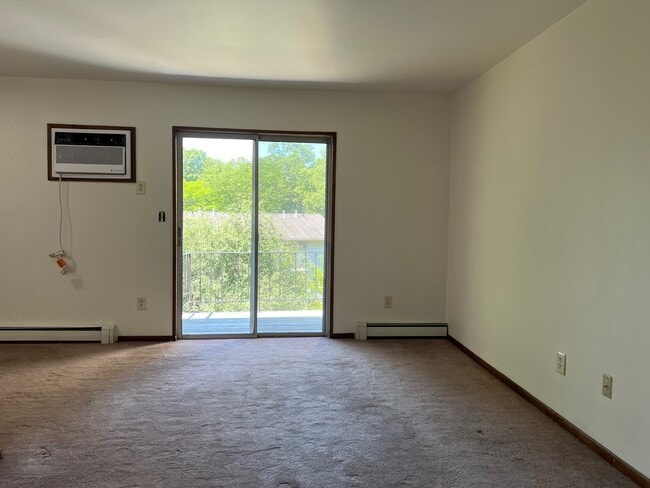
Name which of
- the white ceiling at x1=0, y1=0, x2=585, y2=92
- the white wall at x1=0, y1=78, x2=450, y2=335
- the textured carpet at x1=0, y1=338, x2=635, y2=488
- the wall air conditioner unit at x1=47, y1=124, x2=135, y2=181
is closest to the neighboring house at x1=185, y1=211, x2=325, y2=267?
the white wall at x1=0, y1=78, x2=450, y2=335

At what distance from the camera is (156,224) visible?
12.4ft

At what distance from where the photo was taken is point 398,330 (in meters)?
4.01

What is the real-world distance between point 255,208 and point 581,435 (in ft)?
9.56

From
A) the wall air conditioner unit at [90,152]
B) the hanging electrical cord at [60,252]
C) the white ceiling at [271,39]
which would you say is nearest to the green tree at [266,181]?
the wall air conditioner unit at [90,152]

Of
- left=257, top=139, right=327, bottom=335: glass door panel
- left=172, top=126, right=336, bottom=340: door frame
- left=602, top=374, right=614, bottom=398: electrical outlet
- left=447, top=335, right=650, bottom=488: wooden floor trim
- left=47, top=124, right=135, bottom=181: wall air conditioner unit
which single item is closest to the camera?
left=447, top=335, right=650, bottom=488: wooden floor trim

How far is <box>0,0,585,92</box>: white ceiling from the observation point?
90.1 inches

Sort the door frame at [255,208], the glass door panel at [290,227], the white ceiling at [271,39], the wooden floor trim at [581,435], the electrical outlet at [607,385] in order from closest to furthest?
the wooden floor trim at [581,435] < the electrical outlet at [607,385] < the white ceiling at [271,39] < the door frame at [255,208] < the glass door panel at [290,227]

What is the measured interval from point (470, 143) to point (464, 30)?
3.94 ft

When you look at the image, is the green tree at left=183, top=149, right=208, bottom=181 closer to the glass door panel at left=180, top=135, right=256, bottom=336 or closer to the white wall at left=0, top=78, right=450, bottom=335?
the glass door panel at left=180, top=135, right=256, bottom=336

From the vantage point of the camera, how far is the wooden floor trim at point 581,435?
5.99 feet

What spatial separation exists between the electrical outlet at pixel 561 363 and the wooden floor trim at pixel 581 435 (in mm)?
246

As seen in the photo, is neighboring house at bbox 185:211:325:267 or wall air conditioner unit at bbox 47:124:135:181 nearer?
wall air conditioner unit at bbox 47:124:135:181

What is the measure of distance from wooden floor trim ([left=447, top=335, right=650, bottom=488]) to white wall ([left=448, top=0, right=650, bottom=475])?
3 cm

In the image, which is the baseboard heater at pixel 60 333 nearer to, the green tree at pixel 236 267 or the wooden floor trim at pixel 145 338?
the wooden floor trim at pixel 145 338
